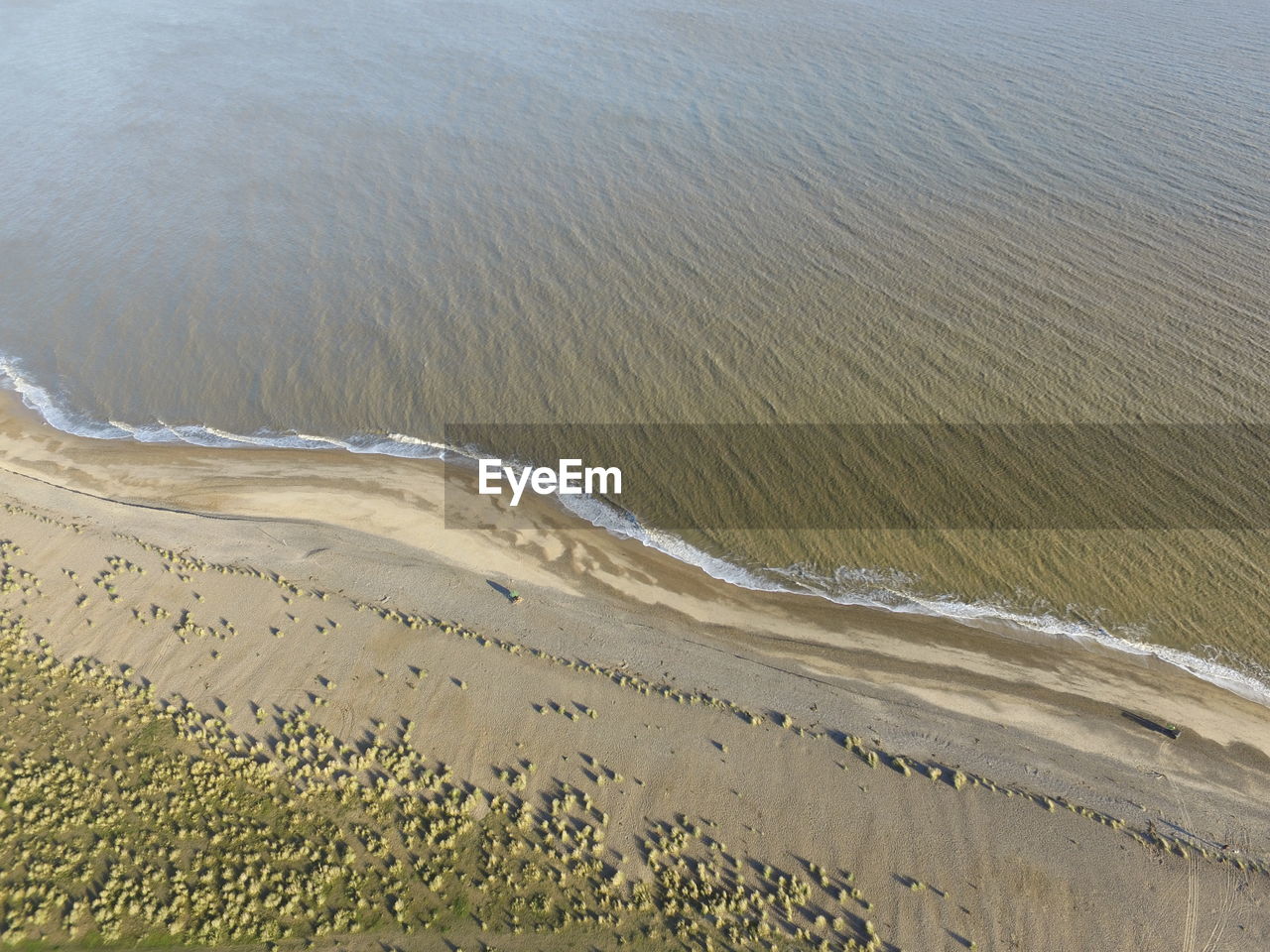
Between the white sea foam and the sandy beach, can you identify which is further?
the white sea foam

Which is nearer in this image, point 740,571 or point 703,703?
point 703,703

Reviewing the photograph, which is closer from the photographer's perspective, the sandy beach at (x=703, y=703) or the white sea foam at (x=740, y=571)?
the sandy beach at (x=703, y=703)

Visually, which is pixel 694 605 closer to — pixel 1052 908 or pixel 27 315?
pixel 1052 908

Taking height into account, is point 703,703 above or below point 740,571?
below
